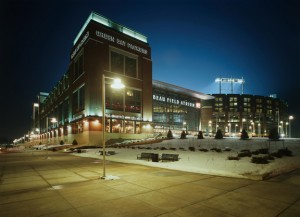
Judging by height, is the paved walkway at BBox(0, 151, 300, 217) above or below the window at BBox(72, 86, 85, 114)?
below

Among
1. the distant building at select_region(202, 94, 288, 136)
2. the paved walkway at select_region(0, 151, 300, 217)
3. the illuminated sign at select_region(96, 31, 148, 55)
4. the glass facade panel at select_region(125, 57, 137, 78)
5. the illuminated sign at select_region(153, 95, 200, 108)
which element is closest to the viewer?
the paved walkway at select_region(0, 151, 300, 217)

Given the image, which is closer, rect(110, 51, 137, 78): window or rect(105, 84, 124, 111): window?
rect(105, 84, 124, 111): window

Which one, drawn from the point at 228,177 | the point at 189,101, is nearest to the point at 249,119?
the point at 189,101

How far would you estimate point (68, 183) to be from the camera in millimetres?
11602

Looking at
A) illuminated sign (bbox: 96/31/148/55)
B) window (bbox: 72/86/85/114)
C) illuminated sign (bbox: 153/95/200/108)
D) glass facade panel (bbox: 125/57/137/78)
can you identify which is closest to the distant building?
illuminated sign (bbox: 153/95/200/108)

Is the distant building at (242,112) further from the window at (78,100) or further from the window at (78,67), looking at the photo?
the window at (78,67)

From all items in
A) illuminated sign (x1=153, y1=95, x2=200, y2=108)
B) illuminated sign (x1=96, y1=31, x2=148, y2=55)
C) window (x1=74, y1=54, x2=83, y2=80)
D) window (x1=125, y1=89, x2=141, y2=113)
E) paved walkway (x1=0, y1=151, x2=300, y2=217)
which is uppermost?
illuminated sign (x1=96, y1=31, x2=148, y2=55)

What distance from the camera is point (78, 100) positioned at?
201ft

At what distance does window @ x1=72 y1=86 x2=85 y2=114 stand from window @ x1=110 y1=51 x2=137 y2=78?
10530 millimetres

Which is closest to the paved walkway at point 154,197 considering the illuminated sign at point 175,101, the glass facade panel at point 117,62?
the glass facade panel at point 117,62

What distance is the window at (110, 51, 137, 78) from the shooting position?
196ft

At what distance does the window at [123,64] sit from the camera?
59647mm

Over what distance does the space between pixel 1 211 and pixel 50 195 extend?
2.02m

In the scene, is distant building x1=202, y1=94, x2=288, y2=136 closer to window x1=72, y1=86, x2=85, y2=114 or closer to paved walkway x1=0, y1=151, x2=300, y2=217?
window x1=72, y1=86, x2=85, y2=114
